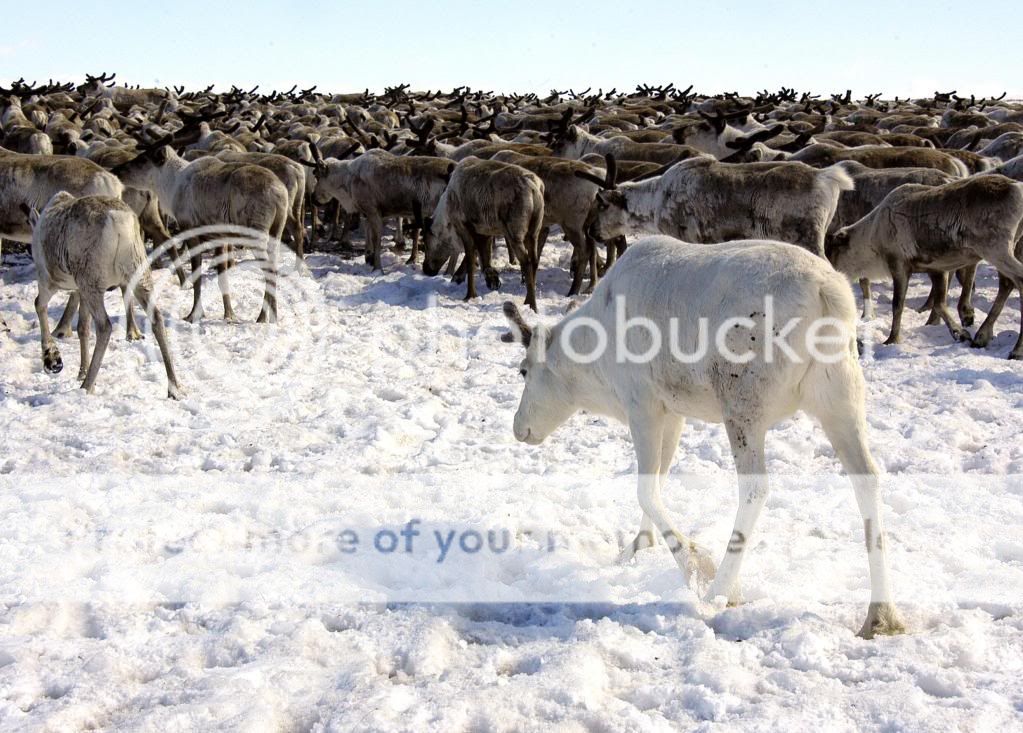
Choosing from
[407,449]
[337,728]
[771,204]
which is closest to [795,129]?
[771,204]

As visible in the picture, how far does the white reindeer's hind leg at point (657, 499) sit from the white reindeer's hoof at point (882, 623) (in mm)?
747

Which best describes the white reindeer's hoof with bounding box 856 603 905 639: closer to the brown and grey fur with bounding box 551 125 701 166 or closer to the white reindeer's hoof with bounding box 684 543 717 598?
the white reindeer's hoof with bounding box 684 543 717 598

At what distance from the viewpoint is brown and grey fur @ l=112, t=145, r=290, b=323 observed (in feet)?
35.6

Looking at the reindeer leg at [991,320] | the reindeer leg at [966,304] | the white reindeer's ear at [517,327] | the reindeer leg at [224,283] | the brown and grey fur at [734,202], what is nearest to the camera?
the white reindeer's ear at [517,327]

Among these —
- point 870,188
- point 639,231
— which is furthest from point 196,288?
point 870,188

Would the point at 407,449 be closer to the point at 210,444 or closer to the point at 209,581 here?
the point at 210,444

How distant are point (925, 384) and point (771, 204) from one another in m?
3.00

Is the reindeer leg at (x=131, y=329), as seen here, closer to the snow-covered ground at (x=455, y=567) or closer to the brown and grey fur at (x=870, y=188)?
the snow-covered ground at (x=455, y=567)

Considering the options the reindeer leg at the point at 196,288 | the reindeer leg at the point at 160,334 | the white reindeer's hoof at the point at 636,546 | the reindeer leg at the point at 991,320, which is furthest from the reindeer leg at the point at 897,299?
the reindeer leg at the point at 196,288

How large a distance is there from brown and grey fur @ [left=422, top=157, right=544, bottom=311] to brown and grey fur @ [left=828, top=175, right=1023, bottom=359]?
3567 millimetres

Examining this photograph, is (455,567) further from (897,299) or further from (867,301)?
(867,301)

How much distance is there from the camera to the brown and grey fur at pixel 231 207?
10852 mm

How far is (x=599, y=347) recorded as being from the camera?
194 inches

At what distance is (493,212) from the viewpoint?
477 inches
